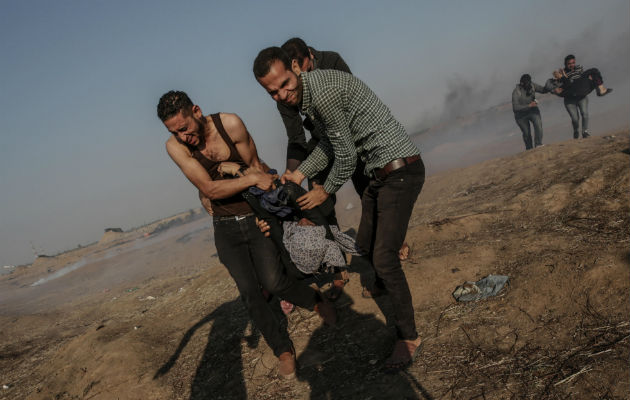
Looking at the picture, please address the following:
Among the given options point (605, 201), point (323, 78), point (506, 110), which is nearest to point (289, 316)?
point (323, 78)

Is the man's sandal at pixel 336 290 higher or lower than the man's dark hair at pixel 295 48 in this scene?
lower

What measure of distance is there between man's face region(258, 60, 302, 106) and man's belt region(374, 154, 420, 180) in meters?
0.89

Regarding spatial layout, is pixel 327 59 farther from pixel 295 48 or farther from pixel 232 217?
pixel 232 217

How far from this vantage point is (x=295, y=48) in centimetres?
403

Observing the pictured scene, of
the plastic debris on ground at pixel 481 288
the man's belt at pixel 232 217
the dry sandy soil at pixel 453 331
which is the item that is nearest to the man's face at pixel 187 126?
the man's belt at pixel 232 217

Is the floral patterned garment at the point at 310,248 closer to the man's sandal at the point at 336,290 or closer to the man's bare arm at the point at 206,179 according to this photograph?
the man's bare arm at the point at 206,179

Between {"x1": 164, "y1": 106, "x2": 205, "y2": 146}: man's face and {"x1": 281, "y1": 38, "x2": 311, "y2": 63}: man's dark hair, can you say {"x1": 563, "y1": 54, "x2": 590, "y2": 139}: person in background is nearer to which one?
{"x1": 281, "y1": 38, "x2": 311, "y2": 63}: man's dark hair

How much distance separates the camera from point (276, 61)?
2.63m

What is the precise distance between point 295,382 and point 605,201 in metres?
4.49

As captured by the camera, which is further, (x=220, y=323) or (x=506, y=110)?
(x=506, y=110)

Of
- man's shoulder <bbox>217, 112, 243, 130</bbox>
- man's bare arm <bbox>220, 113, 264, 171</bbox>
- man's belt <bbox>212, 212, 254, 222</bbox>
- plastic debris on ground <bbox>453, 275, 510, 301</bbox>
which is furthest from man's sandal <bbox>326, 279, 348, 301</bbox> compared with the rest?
man's shoulder <bbox>217, 112, 243, 130</bbox>

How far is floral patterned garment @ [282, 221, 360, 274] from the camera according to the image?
343 cm

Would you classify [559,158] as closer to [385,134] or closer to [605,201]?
[605,201]

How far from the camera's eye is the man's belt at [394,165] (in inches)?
113
